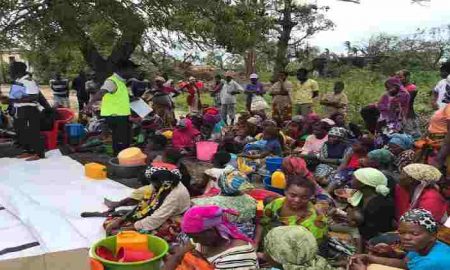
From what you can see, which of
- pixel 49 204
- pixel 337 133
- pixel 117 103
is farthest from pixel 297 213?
pixel 117 103

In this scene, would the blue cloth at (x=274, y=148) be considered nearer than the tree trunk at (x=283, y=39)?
Yes

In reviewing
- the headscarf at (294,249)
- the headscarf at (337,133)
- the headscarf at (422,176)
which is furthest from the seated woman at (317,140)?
the headscarf at (294,249)

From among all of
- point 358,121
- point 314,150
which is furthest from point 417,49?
point 314,150

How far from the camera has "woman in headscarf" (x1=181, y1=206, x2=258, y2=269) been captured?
8.41 ft

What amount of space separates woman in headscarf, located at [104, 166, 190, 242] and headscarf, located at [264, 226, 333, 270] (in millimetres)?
1528

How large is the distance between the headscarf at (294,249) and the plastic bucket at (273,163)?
10.6 ft

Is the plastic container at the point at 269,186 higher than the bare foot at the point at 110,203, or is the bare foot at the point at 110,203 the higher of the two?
the plastic container at the point at 269,186

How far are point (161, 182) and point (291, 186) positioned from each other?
105 cm

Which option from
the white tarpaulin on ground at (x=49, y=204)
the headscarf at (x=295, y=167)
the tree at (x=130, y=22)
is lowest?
the white tarpaulin on ground at (x=49, y=204)

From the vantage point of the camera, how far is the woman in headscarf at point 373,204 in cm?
371

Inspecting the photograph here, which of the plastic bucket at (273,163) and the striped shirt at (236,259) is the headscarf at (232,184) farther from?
the plastic bucket at (273,163)

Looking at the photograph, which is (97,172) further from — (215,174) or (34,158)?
(215,174)

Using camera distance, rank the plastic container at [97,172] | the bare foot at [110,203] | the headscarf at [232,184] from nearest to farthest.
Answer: the headscarf at [232,184] < the bare foot at [110,203] < the plastic container at [97,172]

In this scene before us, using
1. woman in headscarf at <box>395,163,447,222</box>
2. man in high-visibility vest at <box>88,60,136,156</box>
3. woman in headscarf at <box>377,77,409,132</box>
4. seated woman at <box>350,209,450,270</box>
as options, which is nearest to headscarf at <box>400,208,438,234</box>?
seated woman at <box>350,209,450,270</box>
